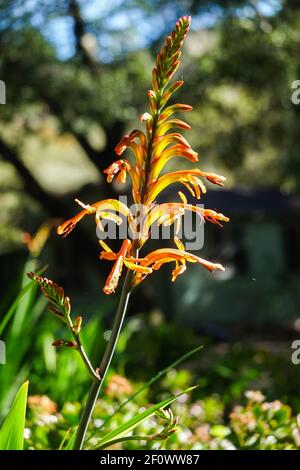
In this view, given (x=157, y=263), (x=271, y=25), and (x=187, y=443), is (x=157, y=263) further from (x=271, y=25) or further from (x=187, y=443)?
(x=271, y=25)

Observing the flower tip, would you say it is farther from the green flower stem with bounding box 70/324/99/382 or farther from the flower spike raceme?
the green flower stem with bounding box 70/324/99/382

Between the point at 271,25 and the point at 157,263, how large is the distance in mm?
11338

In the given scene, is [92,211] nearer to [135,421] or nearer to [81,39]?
[135,421]

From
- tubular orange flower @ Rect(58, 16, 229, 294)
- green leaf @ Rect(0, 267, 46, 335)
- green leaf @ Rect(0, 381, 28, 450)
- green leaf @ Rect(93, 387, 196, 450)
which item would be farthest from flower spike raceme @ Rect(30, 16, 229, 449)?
green leaf @ Rect(0, 267, 46, 335)

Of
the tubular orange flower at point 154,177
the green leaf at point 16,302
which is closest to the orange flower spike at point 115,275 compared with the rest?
the tubular orange flower at point 154,177

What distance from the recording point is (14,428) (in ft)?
6.35

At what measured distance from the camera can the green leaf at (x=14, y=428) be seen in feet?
6.21

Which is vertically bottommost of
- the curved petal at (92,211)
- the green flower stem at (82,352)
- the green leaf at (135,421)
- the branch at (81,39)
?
the green leaf at (135,421)

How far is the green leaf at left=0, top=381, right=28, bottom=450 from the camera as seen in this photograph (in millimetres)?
1892

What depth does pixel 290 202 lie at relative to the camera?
1568cm

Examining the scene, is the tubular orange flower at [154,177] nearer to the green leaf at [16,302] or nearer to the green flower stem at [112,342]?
the green flower stem at [112,342]

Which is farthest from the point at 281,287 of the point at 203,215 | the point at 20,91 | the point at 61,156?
the point at 61,156

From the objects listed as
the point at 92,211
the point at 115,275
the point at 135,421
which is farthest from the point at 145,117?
the point at 135,421

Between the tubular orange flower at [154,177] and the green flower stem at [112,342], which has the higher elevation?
the tubular orange flower at [154,177]
